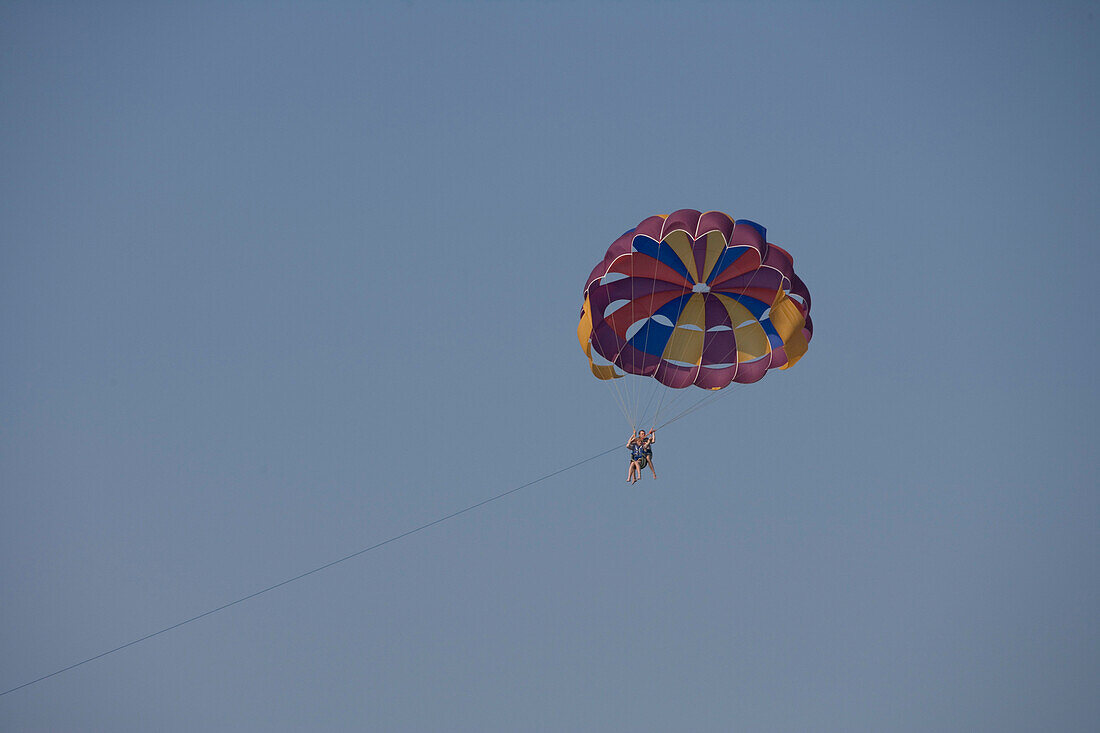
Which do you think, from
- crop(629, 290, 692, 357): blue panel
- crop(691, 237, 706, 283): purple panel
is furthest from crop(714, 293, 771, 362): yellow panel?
crop(629, 290, 692, 357): blue panel

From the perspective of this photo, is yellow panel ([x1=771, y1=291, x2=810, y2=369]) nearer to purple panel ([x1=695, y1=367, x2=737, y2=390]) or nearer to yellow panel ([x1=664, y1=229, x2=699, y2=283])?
purple panel ([x1=695, y1=367, x2=737, y2=390])

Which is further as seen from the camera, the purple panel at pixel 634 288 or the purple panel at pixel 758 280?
the purple panel at pixel 634 288

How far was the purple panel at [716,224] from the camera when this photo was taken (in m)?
30.1

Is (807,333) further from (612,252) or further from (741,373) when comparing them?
(612,252)

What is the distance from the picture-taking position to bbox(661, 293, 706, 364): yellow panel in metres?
31.6

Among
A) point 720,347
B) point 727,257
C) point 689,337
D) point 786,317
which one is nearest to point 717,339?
point 720,347

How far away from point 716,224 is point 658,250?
4.38ft

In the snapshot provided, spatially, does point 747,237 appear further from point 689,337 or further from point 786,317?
point 689,337

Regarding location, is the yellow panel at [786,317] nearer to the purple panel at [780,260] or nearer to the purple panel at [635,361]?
the purple panel at [780,260]

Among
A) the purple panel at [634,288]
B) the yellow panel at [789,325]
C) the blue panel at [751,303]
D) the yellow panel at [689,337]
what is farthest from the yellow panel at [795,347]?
the purple panel at [634,288]

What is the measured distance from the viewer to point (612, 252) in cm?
3083

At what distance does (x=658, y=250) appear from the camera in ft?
101

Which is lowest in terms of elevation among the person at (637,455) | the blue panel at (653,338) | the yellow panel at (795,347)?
the person at (637,455)

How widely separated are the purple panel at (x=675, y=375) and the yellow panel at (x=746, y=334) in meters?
1.05
